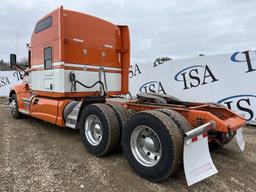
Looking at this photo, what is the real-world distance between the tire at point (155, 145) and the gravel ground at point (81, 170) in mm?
186

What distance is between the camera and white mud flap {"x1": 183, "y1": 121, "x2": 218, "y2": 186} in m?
2.81

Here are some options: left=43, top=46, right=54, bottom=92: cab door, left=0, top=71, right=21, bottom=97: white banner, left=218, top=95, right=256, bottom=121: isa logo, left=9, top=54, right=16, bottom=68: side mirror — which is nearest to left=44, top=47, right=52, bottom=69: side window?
left=43, top=46, right=54, bottom=92: cab door

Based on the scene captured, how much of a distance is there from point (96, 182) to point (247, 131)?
4.85 metres

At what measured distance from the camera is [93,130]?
4.34 meters

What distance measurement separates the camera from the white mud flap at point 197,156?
281 cm

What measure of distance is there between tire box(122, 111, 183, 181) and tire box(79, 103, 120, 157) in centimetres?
38

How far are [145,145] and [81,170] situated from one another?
3.54ft

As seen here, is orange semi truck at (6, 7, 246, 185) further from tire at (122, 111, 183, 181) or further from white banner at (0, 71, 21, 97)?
white banner at (0, 71, 21, 97)

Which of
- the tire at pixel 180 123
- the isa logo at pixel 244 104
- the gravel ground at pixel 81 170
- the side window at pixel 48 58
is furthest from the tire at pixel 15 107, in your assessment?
the isa logo at pixel 244 104

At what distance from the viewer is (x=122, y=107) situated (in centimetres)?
421

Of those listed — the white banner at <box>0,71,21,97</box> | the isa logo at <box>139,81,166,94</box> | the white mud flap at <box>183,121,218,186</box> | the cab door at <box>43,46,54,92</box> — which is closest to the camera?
the white mud flap at <box>183,121,218,186</box>

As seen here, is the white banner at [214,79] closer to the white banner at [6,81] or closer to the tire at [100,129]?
the tire at [100,129]

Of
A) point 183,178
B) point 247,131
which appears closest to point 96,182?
point 183,178

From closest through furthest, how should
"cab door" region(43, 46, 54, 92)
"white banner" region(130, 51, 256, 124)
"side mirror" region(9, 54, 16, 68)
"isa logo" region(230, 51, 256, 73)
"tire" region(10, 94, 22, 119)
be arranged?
"cab door" region(43, 46, 54, 92) → "side mirror" region(9, 54, 16, 68) → "isa logo" region(230, 51, 256, 73) → "white banner" region(130, 51, 256, 124) → "tire" region(10, 94, 22, 119)
